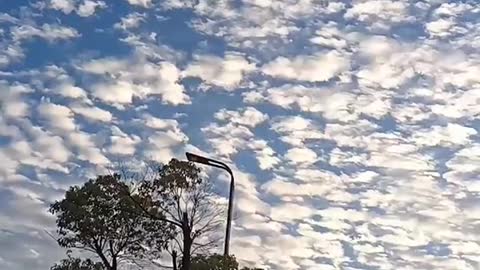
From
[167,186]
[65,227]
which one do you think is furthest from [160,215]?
[65,227]

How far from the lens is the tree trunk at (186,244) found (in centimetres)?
2411

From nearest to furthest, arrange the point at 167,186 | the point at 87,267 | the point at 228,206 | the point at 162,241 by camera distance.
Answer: the point at 228,206 → the point at 167,186 → the point at 162,241 → the point at 87,267

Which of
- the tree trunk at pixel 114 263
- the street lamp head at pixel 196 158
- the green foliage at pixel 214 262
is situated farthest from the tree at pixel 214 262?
the tree trunk at pixel 114 263

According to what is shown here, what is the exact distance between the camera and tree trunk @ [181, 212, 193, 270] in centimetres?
2411

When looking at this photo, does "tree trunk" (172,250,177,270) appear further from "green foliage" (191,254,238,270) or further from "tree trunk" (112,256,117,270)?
"tree trunk" (112,256,117,270)

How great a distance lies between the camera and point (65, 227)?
97.7 feet

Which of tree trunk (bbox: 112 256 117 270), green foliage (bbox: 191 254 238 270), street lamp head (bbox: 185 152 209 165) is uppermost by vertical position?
street lamp head (bbox: 185 152 209 165)

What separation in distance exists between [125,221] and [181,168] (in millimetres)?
3633

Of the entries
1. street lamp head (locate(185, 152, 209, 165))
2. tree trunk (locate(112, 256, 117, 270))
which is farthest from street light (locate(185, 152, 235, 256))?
tree trunk (locate(112, 256, 117, 270))

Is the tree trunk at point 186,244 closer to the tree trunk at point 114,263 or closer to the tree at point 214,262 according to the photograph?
the tree at point 214,262

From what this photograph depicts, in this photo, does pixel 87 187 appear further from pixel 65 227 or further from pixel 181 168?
pixel 181 168

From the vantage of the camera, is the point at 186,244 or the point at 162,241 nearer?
the point at 186,244

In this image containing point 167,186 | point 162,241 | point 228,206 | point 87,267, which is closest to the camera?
point 228,206

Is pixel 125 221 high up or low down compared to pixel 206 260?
up
